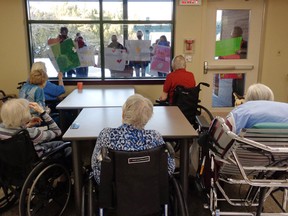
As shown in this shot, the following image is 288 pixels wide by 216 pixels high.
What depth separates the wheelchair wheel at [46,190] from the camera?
1960mm

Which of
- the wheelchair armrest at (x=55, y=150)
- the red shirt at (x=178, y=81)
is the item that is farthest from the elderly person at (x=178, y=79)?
the wheelchair armrest at (x=55, y=150)

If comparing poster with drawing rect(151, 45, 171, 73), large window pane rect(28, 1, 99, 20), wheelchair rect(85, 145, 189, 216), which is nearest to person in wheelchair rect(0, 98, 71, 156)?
wheelchair rect(85, 145, 189, 216)

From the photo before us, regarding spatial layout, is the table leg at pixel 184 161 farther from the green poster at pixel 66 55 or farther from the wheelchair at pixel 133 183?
the green poster at pixel 66 55

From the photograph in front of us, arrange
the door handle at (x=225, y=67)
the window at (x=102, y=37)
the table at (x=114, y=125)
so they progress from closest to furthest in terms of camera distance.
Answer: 1. the table at (x=114, y=125)
2. the window at (x=102, y=37)
3. the door handle at (x=225, y=67)

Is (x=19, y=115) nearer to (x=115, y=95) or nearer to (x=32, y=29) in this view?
(x=115, y=95)

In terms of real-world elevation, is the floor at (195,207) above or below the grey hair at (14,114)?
below

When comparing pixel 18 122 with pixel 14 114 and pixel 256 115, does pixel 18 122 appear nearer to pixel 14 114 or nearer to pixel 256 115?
pixel 14 114

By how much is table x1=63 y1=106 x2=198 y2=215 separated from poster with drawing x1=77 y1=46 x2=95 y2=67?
2179 millimetres

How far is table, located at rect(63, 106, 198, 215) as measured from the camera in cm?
204

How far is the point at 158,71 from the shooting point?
4770 mm

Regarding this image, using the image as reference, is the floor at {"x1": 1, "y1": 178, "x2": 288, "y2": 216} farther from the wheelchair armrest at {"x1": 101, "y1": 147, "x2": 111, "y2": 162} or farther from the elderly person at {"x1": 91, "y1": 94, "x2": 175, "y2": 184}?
the wheelchair armrest at {"x1": 101, "y1": 147, "x2": 111, "y2": 162}

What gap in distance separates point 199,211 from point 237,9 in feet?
11.2

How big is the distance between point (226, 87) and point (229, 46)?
667 mm

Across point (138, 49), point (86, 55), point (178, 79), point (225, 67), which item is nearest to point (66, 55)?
point (86, 55)
